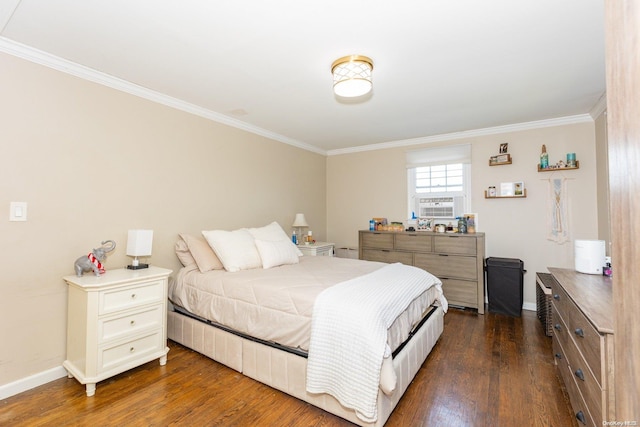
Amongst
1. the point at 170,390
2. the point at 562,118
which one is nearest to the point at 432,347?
the point at 170,390

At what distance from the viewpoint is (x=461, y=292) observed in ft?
12.4

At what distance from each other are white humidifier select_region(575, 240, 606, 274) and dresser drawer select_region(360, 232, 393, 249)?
2.28 metres

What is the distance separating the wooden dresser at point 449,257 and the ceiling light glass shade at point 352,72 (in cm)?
245

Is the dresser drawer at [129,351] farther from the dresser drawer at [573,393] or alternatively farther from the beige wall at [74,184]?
the dresser drawer at [573,393]

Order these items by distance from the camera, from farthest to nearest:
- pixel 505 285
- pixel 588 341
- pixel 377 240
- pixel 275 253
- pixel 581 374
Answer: pixel 377 240 → pixel 505 285 → pixel 275 253 → pixel 581 374 → pixel 588 341

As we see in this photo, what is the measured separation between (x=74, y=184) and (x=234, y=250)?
1382mm

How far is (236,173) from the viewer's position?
3723 millimetres

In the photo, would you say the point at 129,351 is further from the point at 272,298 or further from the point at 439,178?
the point at 439,178

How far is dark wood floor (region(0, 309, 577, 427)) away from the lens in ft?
5.84

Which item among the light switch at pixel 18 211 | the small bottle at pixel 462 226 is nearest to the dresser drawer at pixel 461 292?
the small bottle at pixel 462 226

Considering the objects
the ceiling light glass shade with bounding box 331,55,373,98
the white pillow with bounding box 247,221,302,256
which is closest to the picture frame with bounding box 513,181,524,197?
the ceiling light glass shade with bounding box 331,55,373,98

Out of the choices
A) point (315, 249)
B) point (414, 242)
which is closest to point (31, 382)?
point (315, 249)

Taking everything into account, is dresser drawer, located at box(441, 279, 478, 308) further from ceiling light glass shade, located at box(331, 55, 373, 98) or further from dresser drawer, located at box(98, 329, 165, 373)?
dresser drawer, located at box(98, 329, 165, 373)

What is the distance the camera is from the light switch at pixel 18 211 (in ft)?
6.68
